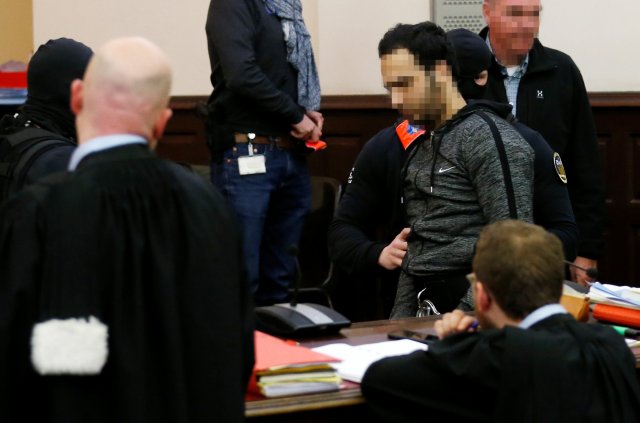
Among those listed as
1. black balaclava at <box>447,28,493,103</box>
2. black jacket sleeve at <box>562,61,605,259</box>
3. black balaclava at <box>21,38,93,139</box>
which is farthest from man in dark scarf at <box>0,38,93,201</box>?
black jacket sleeve at <box>562,61,605,259</box>

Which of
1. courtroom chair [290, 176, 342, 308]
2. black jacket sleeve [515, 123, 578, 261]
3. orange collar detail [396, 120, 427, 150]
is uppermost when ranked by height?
orange collar detail [396, 120, 427, 150]

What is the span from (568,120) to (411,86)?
1623 mm

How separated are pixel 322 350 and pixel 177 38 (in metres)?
3.97

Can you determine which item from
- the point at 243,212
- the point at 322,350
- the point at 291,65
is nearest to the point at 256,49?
the point at 291,65

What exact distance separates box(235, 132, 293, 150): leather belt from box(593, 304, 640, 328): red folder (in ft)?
6.21

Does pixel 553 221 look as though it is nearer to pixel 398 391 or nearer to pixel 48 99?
pixel 398 391

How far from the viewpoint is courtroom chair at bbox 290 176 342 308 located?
204 inches

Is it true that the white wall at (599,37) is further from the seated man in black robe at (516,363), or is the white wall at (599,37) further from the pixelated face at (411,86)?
the seated man in black robe at (516,363)

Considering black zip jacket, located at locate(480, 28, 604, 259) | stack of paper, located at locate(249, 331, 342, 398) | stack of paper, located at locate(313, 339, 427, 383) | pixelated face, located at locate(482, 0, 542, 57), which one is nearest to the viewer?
stack of paper, located at locate(249, 331, 342, 398)

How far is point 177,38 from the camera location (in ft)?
21.6

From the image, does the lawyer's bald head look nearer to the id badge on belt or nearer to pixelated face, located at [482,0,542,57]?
the id badge on belt

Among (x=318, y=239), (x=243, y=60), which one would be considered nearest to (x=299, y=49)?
(x=243, y=60)

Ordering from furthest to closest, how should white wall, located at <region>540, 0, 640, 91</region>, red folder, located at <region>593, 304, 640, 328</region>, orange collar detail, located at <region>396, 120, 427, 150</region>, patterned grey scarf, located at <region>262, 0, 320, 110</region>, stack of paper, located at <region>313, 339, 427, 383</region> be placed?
1. white wall, located at <region>540, 0, 640, 91</region>
2. patterned grey scarf, located at <region>262, 0, 320, 110</region>
3. orange collar detail, located at <region>396, 120, 427, 150</region>
4. red folder, located at <region>593, 304, 640, 328</region>
5. stack of paper, located at <region>313, 339, 427, 383</region>

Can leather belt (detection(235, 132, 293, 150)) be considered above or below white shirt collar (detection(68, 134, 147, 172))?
below
